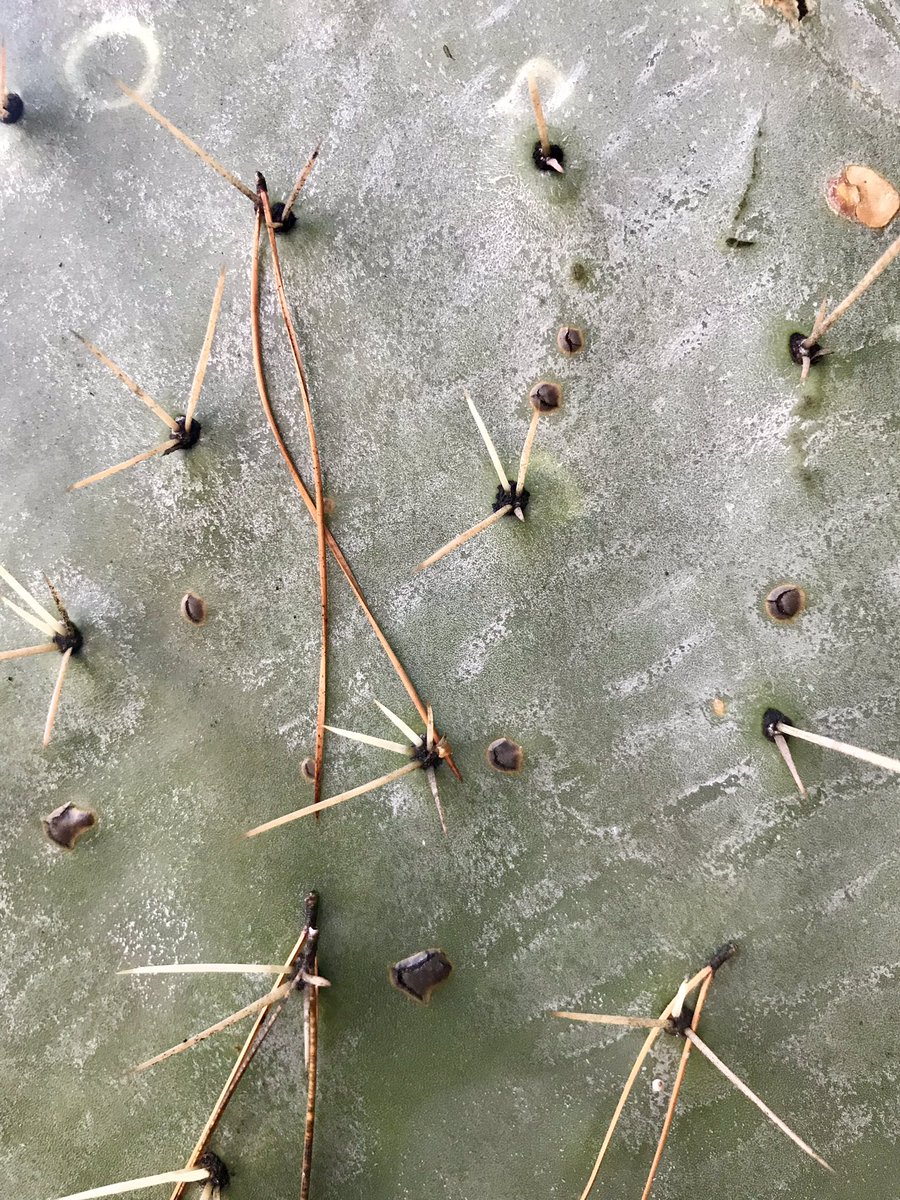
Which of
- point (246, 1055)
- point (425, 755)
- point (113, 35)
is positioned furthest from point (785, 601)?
point (113, 35)

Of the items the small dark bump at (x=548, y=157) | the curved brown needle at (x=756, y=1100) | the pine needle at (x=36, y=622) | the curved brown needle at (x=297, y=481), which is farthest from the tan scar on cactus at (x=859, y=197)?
the pine needle at (x=36, y=622)

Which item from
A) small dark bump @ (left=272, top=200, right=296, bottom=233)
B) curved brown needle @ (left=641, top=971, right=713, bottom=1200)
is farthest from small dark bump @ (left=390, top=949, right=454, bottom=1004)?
small dark bump @ (left=272, top=200, right=296, bottom=233)

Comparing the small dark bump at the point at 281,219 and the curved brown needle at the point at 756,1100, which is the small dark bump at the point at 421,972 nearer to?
the curved brown needle at the point at 756,1100

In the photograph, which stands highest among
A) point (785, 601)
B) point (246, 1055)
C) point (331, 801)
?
point (785, 601)

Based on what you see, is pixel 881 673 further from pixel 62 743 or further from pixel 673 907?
pixel 62 743

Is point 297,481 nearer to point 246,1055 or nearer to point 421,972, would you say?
point 421,972

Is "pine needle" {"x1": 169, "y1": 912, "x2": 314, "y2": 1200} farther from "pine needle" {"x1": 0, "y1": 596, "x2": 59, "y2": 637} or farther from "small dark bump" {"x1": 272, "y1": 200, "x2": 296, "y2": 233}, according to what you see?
"small dark bump" {"x1": 272, "y1": 200, "x2": 296, "y2": 233}

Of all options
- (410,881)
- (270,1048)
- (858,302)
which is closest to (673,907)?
(410,881)

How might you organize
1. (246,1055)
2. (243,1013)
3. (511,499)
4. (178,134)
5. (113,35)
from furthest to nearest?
(113,35) → (178,134) → (511,499) → (246,1055) → (243,1013)
